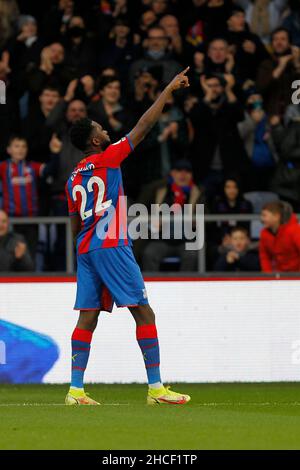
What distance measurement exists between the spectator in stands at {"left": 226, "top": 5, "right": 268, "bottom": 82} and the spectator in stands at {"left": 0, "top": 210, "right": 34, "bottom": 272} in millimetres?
4333

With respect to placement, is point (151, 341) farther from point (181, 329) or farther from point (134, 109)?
point (134, 109)

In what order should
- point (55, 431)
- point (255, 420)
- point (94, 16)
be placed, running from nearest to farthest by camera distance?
point (55, 431)
point (255, 420)
point (94, 16)

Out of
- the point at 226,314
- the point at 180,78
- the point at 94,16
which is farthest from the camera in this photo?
the point at 94,16

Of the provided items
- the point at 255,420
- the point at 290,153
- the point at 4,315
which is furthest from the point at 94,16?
the point at 255,420

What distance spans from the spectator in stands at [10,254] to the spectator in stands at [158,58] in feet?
11.1

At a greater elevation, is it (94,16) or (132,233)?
(94,16)

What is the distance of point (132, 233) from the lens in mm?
15250

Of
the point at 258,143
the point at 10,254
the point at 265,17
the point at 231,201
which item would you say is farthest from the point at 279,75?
the point at 10,254

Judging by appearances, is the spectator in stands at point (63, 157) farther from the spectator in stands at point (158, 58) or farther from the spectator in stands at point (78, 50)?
the spectator in stands at point (78, 50)

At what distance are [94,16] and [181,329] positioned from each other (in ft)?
20.7

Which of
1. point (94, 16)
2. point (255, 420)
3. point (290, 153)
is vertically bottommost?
point (255, 420)

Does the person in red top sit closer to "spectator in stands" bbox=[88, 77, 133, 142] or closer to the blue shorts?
"spectator in stands" bbox=[88, 77, 133, 142]

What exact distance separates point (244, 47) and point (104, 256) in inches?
311

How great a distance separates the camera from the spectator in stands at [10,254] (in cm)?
1523
